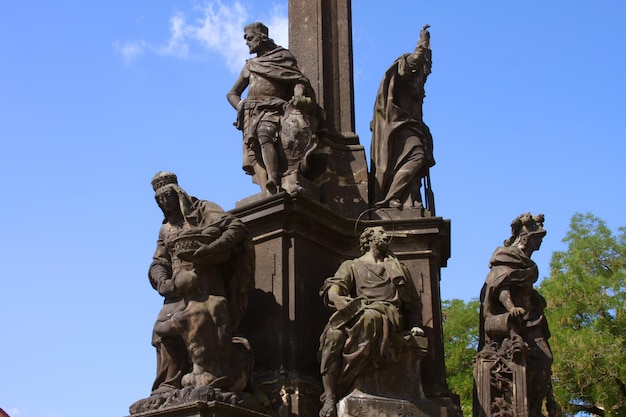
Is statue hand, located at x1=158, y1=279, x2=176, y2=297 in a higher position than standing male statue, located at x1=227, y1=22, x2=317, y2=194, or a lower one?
lower

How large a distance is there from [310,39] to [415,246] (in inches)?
115

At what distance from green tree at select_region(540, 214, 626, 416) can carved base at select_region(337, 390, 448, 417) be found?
11785mm

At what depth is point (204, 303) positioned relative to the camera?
9.81 meters

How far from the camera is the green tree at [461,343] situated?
2319cm

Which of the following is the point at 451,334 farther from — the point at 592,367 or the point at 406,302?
the point at 406,302

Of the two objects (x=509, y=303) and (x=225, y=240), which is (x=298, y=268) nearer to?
(x=225, y=240)

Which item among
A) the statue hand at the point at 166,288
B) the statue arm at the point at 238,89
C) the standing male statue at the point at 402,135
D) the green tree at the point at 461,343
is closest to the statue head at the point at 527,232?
the standing male statue at the point at 402,135

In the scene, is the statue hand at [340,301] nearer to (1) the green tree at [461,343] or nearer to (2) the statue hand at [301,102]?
(2) the statue hand at [301,102]

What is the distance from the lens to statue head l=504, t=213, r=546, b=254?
1136 centimetres

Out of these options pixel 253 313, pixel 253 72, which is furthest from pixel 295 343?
pixel 253 72

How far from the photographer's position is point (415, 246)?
11094 mm

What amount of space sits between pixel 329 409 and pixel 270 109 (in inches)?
135

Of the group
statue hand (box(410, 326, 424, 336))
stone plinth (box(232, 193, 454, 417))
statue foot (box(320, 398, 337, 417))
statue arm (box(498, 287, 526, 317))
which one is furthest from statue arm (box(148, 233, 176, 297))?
statue arm (box(498, 287, 526, 317))

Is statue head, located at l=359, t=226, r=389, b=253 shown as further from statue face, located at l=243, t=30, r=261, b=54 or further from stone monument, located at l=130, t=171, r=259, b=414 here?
statue face, located at l=243, t=30, r=261, b=54
